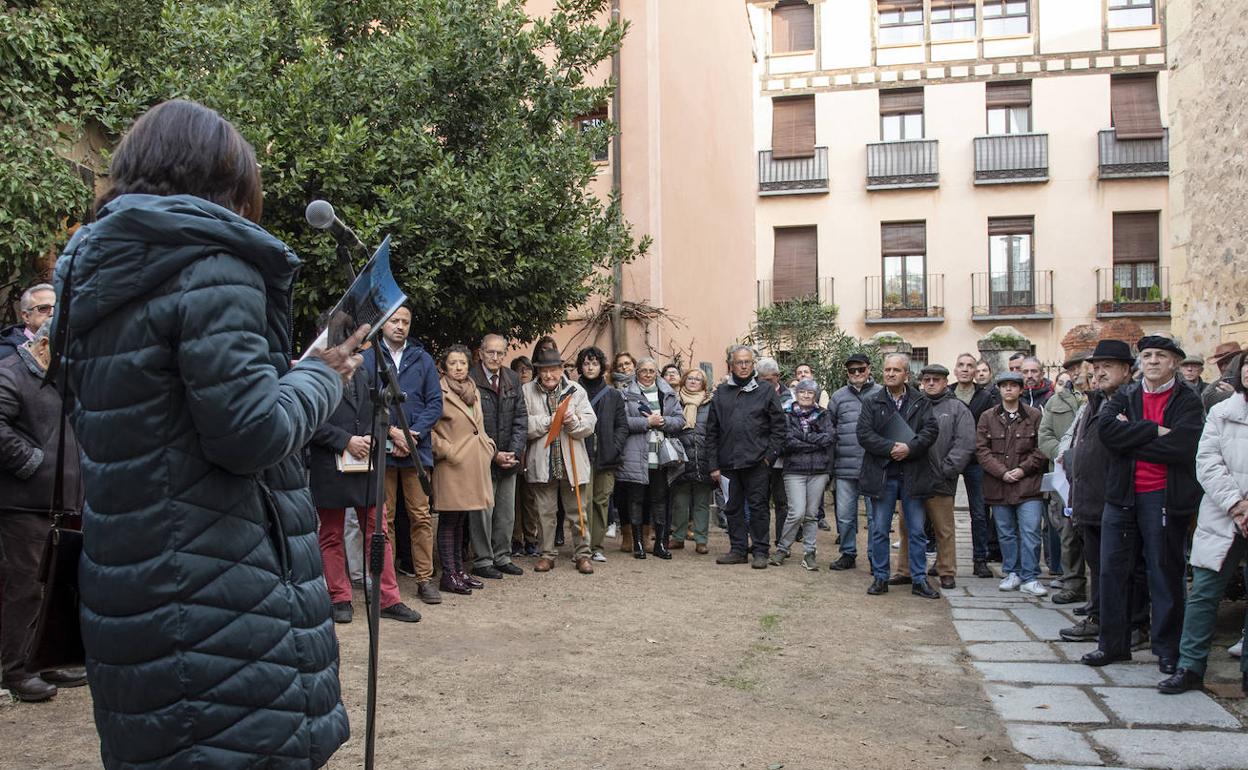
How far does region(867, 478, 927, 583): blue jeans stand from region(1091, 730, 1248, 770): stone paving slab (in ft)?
13.0

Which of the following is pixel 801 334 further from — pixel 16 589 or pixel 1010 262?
pixel 16 589

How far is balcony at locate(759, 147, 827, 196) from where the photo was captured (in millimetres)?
28828

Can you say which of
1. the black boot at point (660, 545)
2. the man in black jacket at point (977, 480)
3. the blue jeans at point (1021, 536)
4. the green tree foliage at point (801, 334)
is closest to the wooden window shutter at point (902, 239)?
the green tree foliage at point (801, 334)

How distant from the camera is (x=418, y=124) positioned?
8.52 m

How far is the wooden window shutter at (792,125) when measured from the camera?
2923cm

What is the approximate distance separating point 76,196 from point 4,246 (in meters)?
0.65

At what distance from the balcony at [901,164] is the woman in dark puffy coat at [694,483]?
18.9m

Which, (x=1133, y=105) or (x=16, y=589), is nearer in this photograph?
(x=16, y=589)

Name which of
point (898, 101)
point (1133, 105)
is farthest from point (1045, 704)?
point (1133, 105)

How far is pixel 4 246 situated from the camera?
7027 mm

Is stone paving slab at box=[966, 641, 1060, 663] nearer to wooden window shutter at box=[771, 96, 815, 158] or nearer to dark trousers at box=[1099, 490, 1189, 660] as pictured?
dark trousers at box=[1099, 490, 1189, 660]

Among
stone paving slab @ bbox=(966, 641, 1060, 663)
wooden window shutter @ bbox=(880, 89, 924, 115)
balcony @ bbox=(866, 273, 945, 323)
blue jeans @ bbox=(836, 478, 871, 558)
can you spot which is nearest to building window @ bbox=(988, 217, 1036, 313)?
Answer: balcony @ bbox=(866, 273, 945, 323)

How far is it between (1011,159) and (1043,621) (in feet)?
74.8

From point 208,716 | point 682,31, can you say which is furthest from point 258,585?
point 682,31
